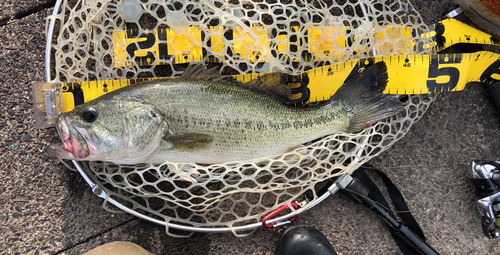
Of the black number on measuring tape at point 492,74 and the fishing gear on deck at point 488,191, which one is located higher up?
the black number on measuring tape at point 492,74

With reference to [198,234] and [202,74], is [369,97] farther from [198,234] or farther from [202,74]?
[198,234]

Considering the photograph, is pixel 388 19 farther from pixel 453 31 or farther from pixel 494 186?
pixel 494 186

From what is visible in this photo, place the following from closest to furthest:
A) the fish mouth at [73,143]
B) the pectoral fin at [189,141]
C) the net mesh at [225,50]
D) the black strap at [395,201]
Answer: the fish mouth at [73,143] → the pectoral fin at [189,141] → the net mesh at [225,50] → the black strap at [395,201]

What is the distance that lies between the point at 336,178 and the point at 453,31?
1530mm

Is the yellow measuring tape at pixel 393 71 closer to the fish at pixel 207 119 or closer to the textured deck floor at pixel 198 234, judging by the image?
the fish at pixel 207 119

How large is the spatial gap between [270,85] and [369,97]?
0.74 metres

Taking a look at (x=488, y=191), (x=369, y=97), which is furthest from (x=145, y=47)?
(x=488, y=191)

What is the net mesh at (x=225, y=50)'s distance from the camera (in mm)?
2191

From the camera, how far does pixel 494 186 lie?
240 centimetres

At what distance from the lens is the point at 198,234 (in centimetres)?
238

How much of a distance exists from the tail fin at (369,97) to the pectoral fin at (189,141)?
99 centimetres

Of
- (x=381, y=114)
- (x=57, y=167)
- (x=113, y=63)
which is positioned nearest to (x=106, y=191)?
(x=57, y=167)

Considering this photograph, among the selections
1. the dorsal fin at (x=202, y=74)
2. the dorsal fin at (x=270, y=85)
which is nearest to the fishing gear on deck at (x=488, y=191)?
the dorsal fin at (x=270, y=85)

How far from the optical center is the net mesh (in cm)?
219
